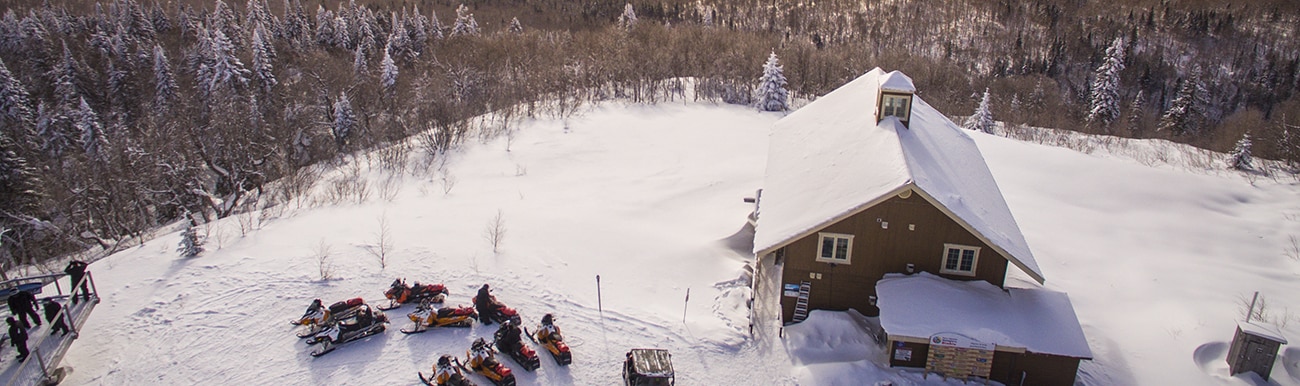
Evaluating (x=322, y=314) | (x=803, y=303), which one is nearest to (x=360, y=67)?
(x=322, y=314)

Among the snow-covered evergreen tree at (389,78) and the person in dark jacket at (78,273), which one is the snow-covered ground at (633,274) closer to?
the person in dark jacket at (78,273)

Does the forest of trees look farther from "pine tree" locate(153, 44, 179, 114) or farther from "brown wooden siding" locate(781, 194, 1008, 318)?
"brown wooden siding" locate(781, 194, 1008, 318)

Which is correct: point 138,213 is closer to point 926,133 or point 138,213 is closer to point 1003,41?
point 926,133

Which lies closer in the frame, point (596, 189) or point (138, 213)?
point (596, 189)

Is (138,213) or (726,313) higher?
(726,313)

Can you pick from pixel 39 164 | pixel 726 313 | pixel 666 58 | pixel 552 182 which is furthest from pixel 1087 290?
pixel 39 164

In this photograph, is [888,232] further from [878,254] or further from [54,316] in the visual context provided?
[54,316]
